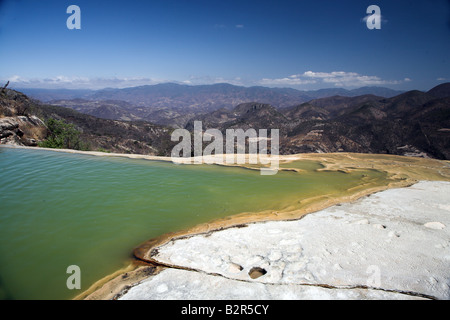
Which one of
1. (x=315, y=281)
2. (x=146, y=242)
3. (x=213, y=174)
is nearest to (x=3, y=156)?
(x=213, y=174)

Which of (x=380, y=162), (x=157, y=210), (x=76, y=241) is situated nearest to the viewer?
(x=76, y=241)

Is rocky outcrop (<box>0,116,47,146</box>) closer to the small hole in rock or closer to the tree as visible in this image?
the tree

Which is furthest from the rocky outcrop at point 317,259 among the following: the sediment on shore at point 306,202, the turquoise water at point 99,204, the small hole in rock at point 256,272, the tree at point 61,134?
the tree at point 61,134

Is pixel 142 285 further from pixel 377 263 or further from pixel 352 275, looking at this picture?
pixel 377 263

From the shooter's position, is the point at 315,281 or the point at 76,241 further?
the point at 76,241

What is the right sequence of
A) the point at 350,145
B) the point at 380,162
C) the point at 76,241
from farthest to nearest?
the point at 350,145 < the point at 380,162 < the point at 76,241

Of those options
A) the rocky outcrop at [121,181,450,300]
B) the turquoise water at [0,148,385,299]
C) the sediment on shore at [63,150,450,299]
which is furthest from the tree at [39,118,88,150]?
the rocky outcrop at [121,181,450,300]

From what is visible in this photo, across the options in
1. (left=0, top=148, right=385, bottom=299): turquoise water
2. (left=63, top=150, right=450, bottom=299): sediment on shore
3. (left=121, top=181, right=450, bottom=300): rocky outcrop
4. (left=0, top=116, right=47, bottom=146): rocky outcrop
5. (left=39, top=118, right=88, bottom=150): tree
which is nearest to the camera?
(left=121, top=181, right=450, bottom=300): rocky outcrop
